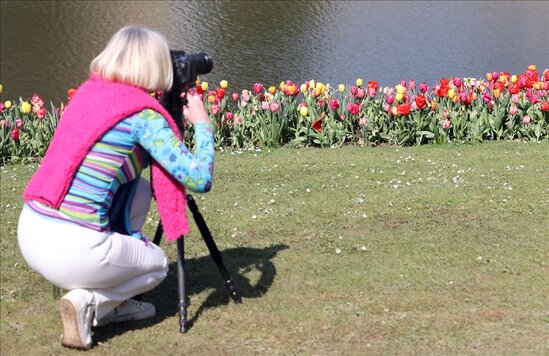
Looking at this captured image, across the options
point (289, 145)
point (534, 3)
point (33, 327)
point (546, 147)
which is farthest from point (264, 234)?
point (534, 3)

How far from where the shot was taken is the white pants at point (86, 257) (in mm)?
4020

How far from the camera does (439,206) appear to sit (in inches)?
259

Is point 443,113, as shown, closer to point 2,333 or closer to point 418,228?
point 418,228

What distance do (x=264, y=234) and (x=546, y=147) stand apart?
380cm

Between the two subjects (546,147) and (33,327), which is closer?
(33,327)

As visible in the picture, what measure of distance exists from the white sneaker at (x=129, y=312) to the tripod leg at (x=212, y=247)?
0.41 m

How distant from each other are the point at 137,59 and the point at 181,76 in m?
0.26

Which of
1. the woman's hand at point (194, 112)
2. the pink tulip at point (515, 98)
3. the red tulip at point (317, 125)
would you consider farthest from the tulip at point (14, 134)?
the pink tulip at point (515, 98)

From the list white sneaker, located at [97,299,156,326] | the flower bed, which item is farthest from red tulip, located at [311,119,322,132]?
white sneaker, located at [97,299,156,326]

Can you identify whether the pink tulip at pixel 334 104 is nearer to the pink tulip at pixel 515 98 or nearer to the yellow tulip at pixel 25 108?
the pink tulip at pixel 515 98

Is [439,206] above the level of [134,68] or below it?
below

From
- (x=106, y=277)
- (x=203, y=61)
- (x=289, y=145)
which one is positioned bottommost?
(x=289, y=145)

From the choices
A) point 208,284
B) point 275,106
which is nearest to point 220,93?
point 275,106

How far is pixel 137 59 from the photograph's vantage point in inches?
158
